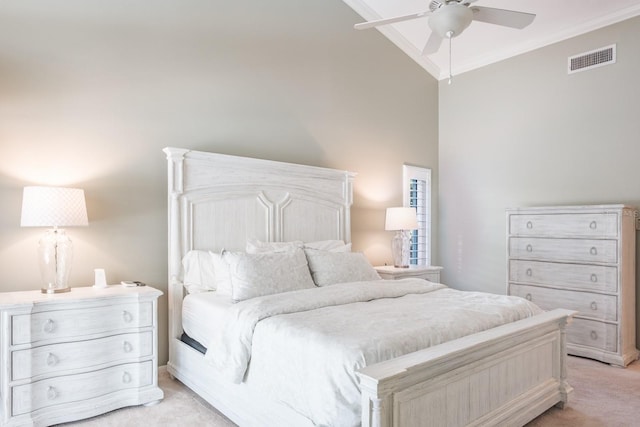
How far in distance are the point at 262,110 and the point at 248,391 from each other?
2.58 meters

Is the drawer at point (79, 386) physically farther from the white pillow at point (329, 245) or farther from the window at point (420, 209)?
the window at point (420, 209)

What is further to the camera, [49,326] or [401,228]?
[401,228]

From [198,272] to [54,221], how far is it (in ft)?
3.40

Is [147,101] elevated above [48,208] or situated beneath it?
elevated above

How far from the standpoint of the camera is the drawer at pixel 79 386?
2.39 metres

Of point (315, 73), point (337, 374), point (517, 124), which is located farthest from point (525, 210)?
point (337, 374)

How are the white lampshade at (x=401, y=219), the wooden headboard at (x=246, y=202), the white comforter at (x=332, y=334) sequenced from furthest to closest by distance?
the white lampshade at (x=401, y=219) < the wooden headboard at (x=246, y=202) < the white comforter at (x=332, y=334)

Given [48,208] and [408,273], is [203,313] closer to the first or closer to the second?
[48,208]

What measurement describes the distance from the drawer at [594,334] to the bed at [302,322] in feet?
4.15

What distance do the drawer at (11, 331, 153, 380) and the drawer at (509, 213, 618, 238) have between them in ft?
11.8

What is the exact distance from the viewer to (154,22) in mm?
3377


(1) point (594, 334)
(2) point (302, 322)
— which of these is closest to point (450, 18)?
(2) point (302, 322)

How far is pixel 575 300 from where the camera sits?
13.0 ft

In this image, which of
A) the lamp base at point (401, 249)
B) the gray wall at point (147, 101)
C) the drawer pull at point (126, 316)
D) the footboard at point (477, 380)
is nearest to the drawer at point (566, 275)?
the lamp base at point (401, 249)
